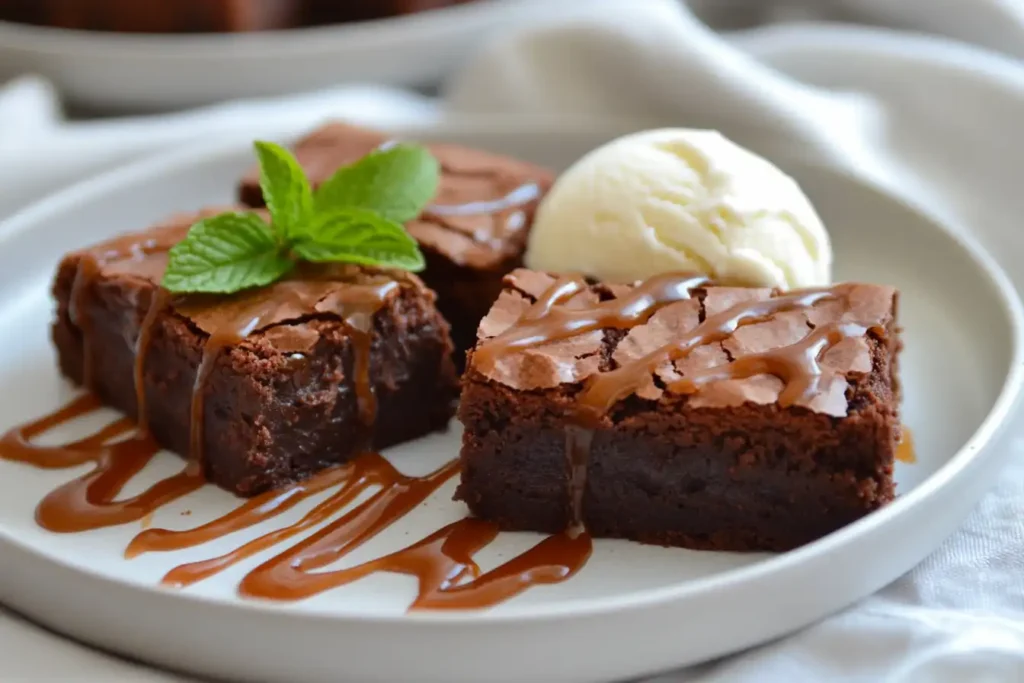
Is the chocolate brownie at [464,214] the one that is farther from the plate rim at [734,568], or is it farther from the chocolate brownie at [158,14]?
the chocolate brownie at [158,14]

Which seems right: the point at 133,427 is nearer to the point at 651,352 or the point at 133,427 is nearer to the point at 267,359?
the point at 267,359

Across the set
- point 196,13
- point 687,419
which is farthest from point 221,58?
point 687,419

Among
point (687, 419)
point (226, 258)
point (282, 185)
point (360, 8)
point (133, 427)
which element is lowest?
point (133, 427)

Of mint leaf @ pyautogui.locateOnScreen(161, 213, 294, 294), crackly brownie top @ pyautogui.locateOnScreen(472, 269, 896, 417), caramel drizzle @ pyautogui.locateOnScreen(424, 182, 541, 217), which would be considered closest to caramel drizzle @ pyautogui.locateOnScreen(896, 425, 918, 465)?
crackly brownie top @ pyautogui.locateOnScreen(472, 269, 896, 417)

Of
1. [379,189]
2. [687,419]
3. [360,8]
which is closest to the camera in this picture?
[687,419]

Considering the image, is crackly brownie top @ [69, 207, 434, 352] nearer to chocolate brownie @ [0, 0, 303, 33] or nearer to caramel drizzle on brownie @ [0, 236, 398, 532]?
caramel drizzle on brownie @ [0, 236, 398, 532]

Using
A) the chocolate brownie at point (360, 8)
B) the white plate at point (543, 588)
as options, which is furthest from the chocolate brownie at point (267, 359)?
the chocolate brownie at point (360, 8)
